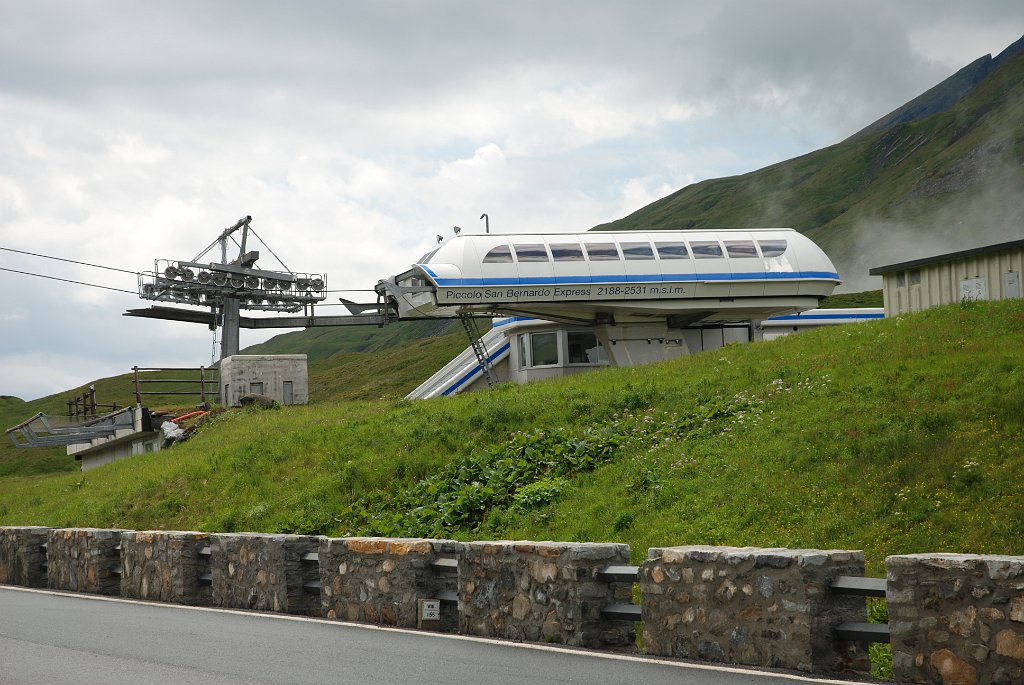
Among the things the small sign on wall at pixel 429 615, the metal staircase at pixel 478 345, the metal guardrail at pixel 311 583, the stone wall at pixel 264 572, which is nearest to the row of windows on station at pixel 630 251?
the metal staircase at pixel 478 345

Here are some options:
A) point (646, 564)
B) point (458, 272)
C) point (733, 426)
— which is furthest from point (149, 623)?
point (458, 272)

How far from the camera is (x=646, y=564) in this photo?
982cm

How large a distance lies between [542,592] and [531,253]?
30790 millimetres

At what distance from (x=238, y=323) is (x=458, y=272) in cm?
3470

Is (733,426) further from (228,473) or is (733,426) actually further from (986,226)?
(986,226)

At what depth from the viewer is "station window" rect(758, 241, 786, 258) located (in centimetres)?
4272

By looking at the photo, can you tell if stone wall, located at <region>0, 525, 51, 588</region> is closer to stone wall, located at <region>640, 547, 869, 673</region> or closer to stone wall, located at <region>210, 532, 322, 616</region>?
stone wall, located at <region>210, 532, 322, 616</region>

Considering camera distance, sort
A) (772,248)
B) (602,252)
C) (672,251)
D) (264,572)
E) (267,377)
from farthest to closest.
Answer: (267,377) → (772,248) → (672,251) → (602,252) → (264,572)

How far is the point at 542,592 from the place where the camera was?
35.0 feet

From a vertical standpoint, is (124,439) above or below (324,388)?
below

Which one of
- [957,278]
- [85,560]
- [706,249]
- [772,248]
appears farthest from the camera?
[772,248]

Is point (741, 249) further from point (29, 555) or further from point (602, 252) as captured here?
point (29, 555)

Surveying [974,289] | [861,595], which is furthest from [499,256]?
[861,595]

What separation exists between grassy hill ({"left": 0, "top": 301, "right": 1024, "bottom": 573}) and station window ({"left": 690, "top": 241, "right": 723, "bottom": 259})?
12.0 metres
